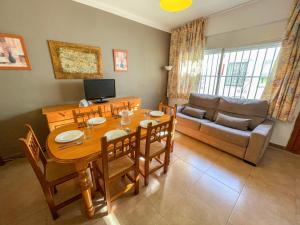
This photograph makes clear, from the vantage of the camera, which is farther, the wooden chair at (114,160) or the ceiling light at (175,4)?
the ceiling light at (175,4)

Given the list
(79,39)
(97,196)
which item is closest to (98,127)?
(97,196)

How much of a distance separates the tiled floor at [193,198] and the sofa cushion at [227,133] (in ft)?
1.22

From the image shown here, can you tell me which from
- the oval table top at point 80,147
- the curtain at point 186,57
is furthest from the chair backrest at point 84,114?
the curtain at point 186,57

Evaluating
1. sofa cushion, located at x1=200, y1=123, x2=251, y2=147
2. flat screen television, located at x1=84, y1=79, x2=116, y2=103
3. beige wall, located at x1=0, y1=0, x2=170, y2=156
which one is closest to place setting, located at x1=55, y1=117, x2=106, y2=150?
flat screen television, located at x1=84, y1=79, x2=116, y2=103

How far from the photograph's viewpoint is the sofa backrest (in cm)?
235

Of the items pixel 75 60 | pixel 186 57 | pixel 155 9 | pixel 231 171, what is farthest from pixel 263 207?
pixel 155 9

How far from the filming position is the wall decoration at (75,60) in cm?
219

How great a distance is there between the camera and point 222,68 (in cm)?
308

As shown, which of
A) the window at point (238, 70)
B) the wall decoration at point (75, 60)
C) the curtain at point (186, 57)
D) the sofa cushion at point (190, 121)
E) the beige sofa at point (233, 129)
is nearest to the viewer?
the beige sofa at point (233, 129)

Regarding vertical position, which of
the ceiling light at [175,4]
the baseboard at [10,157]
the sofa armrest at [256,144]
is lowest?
the baseboard at [10,157]

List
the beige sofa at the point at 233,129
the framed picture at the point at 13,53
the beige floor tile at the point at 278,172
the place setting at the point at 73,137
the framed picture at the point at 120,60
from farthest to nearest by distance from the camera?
the framed picture at the point at 120,60, the beige sofa at the point at 233,129, the framed picture at the point at 13,53, the beige floor tile at the point at 278,172, the place setting at the point at 73,137

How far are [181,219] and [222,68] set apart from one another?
3.21m

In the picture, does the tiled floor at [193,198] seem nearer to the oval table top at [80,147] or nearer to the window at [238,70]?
the oval table top at [80,147]

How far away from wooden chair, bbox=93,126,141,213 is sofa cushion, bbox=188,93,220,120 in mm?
2345
